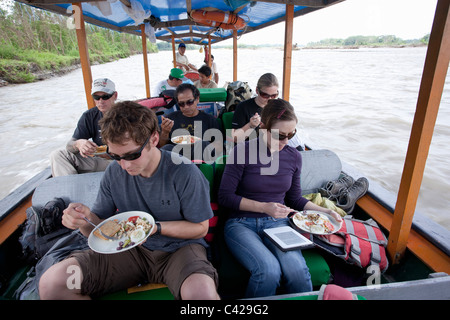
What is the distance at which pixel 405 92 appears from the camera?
1479 cm

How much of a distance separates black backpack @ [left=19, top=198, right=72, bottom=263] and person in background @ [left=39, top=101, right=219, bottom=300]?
534 mm

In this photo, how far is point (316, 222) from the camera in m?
1.86

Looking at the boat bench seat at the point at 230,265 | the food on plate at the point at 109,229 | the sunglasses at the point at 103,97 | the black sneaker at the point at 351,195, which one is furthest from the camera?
the sunglasses at the point at 103,97

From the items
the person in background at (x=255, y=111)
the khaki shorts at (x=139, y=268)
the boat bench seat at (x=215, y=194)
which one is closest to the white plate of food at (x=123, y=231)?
the khaki shorts at (x=139, y=268)

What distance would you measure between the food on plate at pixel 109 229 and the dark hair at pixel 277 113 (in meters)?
1.21

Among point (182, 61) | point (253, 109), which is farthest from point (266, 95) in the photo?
point (182, 61)

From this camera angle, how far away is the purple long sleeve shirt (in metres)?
1.99

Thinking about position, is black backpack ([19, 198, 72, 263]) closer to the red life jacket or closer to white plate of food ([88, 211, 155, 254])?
white plate of food ([88, 211, 155, 254])

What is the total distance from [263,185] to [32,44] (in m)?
26.1

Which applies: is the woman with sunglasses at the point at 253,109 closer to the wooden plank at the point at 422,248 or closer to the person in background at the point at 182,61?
the wooden plank at the point at 422,248

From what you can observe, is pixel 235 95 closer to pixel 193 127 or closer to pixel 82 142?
pixel 193 127

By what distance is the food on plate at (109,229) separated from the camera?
1437 mm
